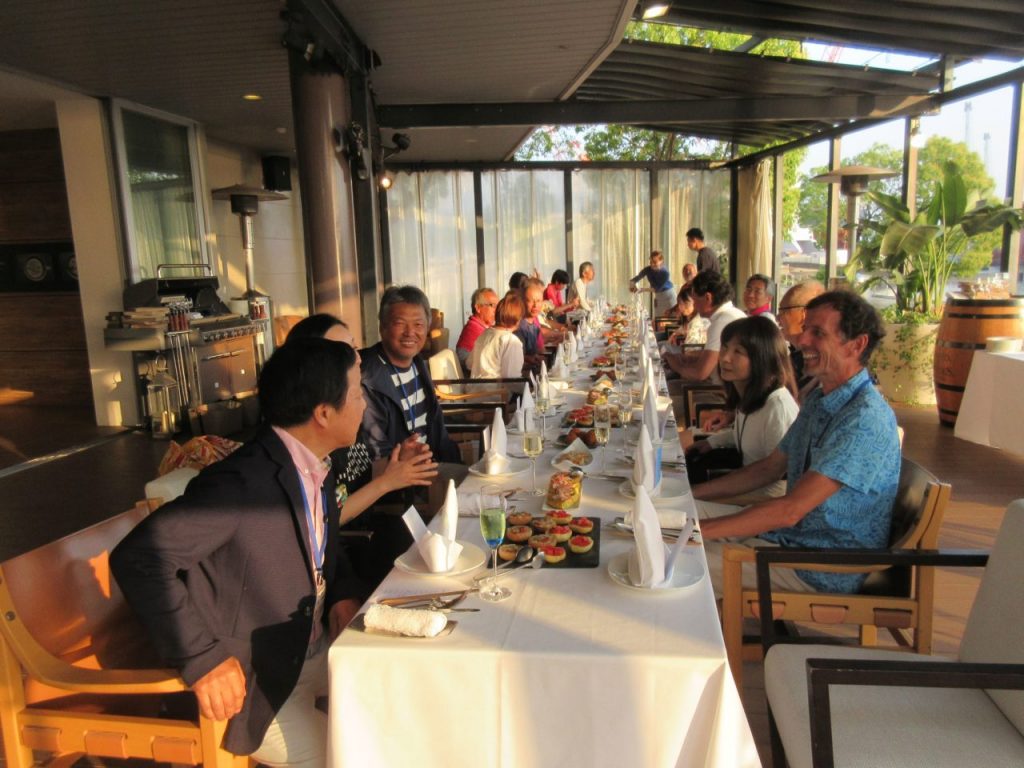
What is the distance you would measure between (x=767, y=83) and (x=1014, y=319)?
4165 mm

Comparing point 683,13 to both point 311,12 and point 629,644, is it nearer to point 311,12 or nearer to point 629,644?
point 311,12

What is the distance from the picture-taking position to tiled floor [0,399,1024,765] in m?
2.99

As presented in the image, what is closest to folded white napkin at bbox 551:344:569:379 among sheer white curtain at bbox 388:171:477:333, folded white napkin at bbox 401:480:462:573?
folded white napkin at bbox 401:480:462:573

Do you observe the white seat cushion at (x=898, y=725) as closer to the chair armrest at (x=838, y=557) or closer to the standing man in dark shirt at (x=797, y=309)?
the chair armrest at (x=838, y=557)

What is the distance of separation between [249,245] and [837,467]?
26.7 feet

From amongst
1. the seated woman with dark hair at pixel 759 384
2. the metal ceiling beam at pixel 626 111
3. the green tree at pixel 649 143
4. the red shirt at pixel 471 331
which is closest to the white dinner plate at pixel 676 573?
the seated woman with dark hair at pixel 759 384

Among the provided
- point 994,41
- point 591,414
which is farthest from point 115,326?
point 994,41

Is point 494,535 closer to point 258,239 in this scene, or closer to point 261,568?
point 261,568

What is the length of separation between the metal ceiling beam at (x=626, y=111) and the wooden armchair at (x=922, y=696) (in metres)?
7.27

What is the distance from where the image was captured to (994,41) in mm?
6039

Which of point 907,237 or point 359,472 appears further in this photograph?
point 907,237

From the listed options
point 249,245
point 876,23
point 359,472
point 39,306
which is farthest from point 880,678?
point 39,306

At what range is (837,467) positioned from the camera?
206 cm

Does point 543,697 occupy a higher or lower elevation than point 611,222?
lower
